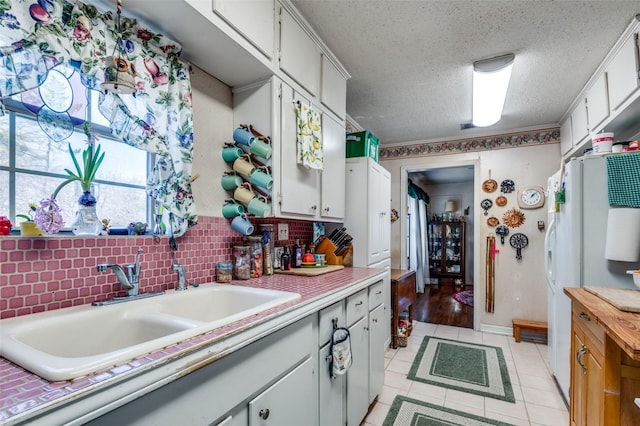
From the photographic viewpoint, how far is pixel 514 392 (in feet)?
7.66

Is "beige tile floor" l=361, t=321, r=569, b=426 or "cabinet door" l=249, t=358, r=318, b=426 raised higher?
"cabinet door" l=249, t=358, r=318, b=426

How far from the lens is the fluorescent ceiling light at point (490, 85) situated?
2.20 meters

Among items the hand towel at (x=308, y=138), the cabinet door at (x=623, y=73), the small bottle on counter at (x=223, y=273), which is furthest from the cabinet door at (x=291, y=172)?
the cabinet door at (x=623, y=73)

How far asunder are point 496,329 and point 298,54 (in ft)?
12.4

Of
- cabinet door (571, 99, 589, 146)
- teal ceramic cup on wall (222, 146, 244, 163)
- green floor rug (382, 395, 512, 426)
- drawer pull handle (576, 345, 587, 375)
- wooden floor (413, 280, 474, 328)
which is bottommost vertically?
wooden floor (413, 280, 474, 328)

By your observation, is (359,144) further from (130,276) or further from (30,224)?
(30,224)

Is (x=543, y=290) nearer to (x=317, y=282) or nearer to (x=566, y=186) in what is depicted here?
(x=566, y=186)

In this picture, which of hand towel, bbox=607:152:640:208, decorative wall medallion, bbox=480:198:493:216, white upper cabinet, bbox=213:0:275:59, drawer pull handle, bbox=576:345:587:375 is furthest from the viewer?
decorative wall medallion, bbox=480:198:493:216

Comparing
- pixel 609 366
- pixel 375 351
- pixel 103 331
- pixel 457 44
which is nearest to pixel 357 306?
pixel 375 351

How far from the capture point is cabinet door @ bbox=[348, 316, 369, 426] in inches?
66.4

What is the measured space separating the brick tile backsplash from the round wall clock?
3616mm

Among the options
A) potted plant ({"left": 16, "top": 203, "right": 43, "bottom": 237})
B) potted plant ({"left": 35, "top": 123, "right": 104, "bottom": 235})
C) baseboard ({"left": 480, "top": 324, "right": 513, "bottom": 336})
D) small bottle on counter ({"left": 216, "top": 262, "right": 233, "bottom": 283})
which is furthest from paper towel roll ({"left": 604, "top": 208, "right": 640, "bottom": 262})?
potted plant ({"left": 16, "top": 203, "right": 43, "bottom": 237})

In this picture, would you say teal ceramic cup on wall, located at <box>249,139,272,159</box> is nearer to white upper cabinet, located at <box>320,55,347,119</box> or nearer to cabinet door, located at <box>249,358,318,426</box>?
white upper cabinet, located at <box>320,55,347,119</box>

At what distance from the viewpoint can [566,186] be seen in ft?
6.84
